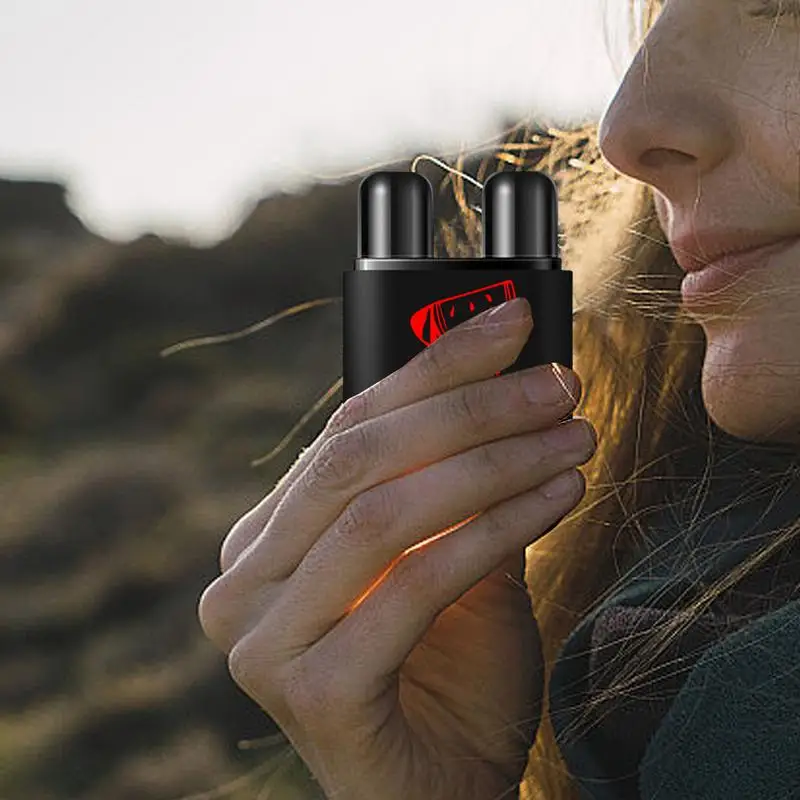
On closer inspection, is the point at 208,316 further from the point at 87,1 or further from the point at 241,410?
the point at 87,1

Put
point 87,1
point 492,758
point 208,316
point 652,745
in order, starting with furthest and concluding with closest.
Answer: point 87,1 < point 208,316 < point 492,758 < point 652,745

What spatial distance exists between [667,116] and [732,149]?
1.0 inches

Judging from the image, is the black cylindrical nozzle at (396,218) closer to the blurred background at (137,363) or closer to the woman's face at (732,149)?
the woman's face at (732,149)

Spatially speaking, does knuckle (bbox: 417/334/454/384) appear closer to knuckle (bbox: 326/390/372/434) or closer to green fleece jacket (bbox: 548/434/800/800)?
knuckle (bbox: 326/390/372/434)

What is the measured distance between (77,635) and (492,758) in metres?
3.22

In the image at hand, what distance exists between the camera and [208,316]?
11.4 feet

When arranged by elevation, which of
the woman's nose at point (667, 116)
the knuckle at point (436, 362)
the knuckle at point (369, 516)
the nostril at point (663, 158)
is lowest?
the knuckle at point (369, 516)

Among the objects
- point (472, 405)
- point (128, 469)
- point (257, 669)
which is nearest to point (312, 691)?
point (257, 669)

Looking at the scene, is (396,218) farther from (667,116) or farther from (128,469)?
(128,469)

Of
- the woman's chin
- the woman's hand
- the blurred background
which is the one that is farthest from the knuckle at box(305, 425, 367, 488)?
the blurred background

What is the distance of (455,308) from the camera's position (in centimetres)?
52

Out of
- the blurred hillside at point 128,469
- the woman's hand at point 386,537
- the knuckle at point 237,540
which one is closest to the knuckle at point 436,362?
the woman's hand at point 386,537

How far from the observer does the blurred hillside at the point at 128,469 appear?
11.5 feet

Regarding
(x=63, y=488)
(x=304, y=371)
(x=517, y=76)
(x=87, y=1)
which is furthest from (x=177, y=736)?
(x=517, y=76)
